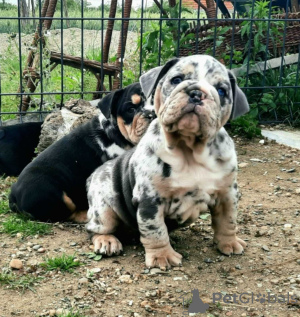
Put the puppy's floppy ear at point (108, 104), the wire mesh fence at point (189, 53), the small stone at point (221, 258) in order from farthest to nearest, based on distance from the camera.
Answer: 1. the wire mesh fence at point (189, 53)
2. the puppy's floppy ear at point (108, 104)
3. the small stone at point (221, 258)

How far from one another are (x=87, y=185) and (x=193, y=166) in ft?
4.54

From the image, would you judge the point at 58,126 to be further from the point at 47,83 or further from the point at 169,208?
the point at 169,208

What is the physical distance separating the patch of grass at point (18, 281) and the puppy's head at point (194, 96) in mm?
1394

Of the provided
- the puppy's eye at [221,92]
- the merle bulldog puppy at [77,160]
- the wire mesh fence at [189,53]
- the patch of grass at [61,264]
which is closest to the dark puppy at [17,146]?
the wire mesh fence at [189,53]

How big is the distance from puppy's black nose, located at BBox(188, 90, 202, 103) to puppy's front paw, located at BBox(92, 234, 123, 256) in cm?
139

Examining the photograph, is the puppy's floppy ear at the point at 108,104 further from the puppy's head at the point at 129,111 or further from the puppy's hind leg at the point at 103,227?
the puppy's hind leg at the point at 103,227

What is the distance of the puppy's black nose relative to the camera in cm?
346

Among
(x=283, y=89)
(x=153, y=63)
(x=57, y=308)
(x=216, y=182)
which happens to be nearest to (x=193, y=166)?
(x=216, y=182)

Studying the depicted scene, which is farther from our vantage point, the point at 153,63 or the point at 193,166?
the point at 153,63

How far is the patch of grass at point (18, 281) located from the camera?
368cm

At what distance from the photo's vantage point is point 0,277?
12.3 ft

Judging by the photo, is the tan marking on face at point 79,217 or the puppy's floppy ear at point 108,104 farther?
the puppy's floppy ear at point 108,104

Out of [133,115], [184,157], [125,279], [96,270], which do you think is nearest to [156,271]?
[125,279]

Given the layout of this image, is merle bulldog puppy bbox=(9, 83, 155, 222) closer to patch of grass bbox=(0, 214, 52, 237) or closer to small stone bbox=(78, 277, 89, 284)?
patch of grass bbox=(0, 214, 52, 237)
